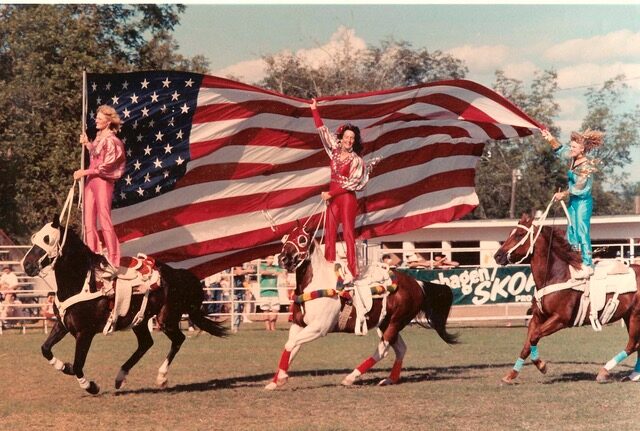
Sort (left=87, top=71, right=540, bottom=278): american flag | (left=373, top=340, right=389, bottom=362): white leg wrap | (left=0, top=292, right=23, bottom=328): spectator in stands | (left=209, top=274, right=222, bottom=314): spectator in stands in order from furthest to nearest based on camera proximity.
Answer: (left=209, top=274, right=222, bottom=314): spectator in stands
(left=0, top=292, right=23, bottom=328): spectator in stands
(left=87, top=71, right=540, bottom=278): american flag
(left=373, top=340, right=389, bottom=362): white leg wrap

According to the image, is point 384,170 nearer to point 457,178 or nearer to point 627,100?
point 457,178

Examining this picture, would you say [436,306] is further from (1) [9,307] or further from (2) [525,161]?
(2) [525,161]

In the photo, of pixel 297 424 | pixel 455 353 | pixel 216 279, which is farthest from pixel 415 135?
pixel 216 279

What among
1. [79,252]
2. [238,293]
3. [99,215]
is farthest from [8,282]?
[79,252]

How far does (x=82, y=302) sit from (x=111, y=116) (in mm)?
2091

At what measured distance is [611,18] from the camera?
1182 cm

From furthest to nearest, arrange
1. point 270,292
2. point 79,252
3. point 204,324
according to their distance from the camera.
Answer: point 270,292 → point 204,324 → point 79,252

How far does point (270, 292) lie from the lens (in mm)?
23188

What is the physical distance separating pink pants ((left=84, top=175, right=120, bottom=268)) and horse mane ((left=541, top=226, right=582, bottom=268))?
485 centimetres

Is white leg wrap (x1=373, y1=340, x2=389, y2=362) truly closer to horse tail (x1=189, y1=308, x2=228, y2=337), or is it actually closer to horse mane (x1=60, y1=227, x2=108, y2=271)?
horse tail (x1=189, y1=308, x2=228, y2=337)

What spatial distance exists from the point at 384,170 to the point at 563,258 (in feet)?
9.07

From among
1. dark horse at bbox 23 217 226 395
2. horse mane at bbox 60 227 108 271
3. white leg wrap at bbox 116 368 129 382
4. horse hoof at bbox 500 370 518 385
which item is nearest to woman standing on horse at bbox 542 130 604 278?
horse hoof at bbox 500 370 518 385

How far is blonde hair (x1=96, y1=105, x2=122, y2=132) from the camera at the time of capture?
442 inches

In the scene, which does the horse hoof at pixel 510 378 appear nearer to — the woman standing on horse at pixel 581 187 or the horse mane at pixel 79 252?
the woman standing on horse at pixel 581 187
